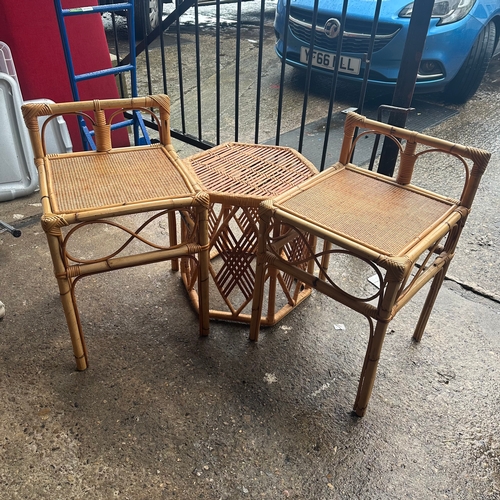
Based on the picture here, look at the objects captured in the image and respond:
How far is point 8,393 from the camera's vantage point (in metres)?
1.60

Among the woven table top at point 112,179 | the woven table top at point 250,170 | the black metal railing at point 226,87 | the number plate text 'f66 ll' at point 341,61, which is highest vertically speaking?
the woven table top at point 112,179

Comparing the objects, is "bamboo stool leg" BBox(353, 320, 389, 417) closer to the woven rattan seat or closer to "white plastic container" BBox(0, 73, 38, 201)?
the woven rattan seat

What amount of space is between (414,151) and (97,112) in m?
1.16

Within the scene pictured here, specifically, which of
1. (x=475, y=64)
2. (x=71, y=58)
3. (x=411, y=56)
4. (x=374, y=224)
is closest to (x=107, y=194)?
(x=374, y=224)

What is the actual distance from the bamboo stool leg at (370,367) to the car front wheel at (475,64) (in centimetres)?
352

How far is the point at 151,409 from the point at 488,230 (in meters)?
1.99

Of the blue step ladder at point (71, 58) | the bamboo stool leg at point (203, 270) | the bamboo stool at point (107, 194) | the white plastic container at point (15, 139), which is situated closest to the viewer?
the bamboo stool at point (107, 194)

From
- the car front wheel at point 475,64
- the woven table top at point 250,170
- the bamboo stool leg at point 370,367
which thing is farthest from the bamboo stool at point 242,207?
the car front wheel at point 475,64

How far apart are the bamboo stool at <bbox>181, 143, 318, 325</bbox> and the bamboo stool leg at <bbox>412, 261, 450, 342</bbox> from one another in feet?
1.60

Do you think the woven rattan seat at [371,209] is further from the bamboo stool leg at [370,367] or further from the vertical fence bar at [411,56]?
the vertical fence bar at [411,56]

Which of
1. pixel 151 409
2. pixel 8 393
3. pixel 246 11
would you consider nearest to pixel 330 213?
pixel 151 409

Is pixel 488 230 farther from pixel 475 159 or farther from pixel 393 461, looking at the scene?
pixel 393 461

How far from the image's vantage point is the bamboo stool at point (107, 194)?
1.45m

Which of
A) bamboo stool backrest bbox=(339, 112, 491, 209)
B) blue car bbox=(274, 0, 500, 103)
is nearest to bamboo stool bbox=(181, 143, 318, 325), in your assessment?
bamboo stool backrest bbox=(339, 112, 491, 209)
